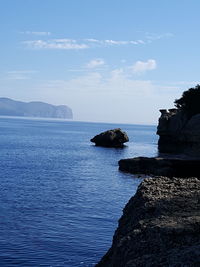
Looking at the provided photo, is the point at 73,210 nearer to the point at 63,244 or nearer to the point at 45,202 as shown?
the point at 45,202

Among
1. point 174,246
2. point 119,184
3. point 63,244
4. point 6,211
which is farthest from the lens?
point 119,184

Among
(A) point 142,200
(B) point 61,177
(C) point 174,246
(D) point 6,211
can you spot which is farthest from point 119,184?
(C) point 174,246

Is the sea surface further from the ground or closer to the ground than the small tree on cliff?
closer to the ground

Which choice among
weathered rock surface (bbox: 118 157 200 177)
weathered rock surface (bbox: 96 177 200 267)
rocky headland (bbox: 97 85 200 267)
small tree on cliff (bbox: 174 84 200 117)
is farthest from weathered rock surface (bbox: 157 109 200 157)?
weathered rock surface (bbox: 96 177 200 267)

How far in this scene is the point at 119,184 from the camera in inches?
2491

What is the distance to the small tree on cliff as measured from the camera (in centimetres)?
10647

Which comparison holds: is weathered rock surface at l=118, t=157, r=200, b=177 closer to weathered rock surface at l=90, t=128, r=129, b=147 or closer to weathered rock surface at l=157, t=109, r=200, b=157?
weathered rock surface at l=157, t=109, r=200, b=157

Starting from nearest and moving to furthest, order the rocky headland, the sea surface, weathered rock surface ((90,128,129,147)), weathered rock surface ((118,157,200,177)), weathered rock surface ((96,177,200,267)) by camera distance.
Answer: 1. weathered rock surface ((96,177,200,267))
2. the rocky headland
3. the sea surface
4. weathered rock surface ((118,157,200,177))
5. weathered rock surface ((90,128,129,147))

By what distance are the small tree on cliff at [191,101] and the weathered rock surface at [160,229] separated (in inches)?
3198

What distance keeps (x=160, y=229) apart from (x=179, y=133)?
88499mm

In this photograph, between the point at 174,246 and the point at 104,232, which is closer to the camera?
the point at 174,246

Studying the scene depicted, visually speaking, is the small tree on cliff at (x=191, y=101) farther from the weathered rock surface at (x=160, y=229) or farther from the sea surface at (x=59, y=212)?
the weathered rock surface at (x=160, y=229)

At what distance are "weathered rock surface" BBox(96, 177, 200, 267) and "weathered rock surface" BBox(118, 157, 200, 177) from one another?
1689 inches

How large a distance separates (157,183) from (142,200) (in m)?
4.26
